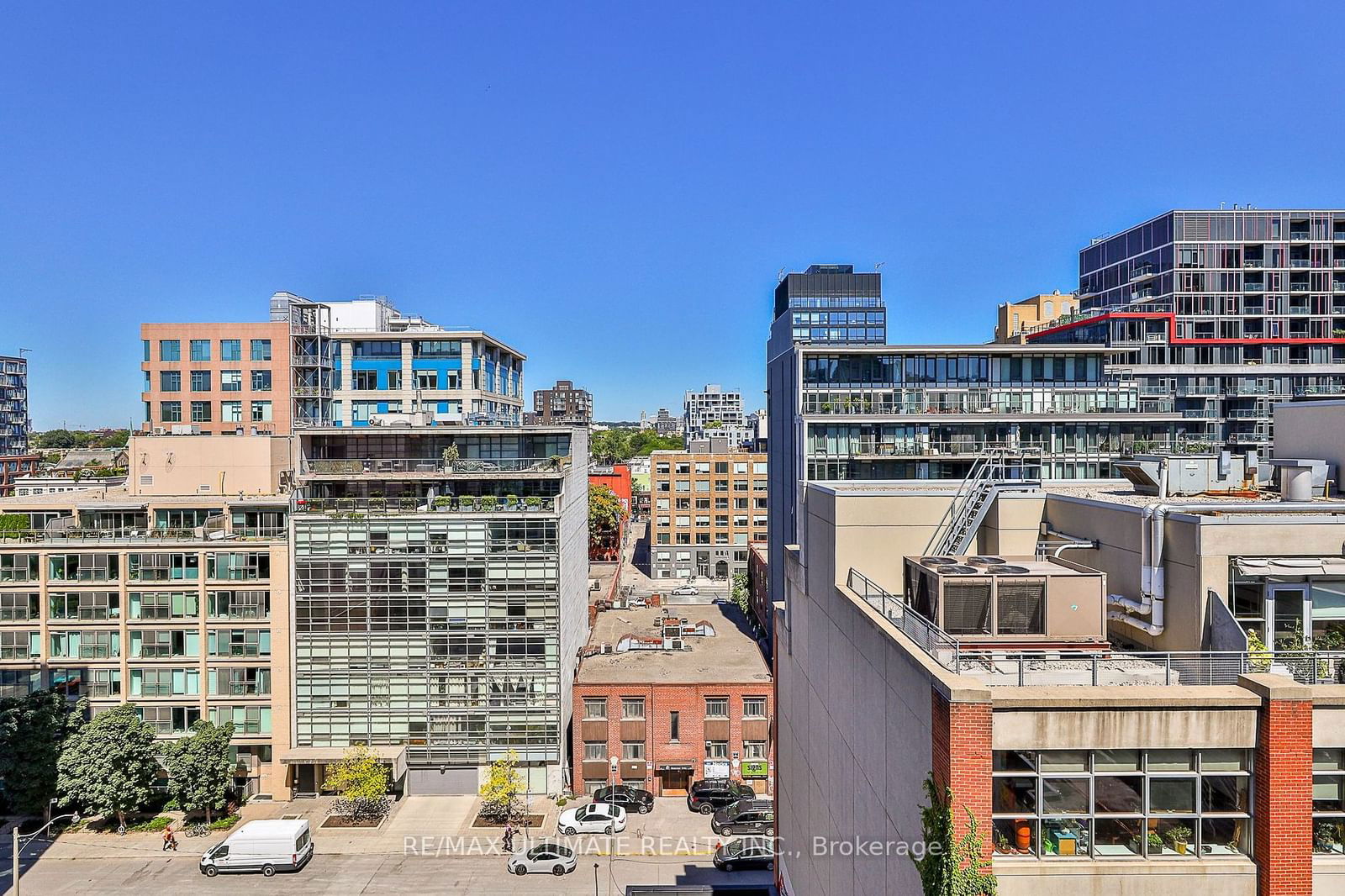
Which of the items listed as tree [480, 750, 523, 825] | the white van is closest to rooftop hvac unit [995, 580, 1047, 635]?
tree [480, 750, 523, 825]

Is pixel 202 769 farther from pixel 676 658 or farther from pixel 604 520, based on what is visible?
pixel 604 520

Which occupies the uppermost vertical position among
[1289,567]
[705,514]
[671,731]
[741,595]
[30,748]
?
[1289,567]

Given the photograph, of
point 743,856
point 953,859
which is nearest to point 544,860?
point 743,856

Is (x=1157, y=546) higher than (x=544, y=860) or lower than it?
higher

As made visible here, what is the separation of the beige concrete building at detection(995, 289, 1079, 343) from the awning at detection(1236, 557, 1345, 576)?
7500 centimetres

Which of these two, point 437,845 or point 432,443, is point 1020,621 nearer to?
point 437,845

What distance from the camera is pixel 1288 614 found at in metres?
14.9

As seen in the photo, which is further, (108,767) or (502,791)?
(502,791)

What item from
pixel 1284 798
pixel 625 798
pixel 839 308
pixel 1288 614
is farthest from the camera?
pixel 839 308

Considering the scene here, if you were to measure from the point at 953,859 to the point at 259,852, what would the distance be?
39666 mm

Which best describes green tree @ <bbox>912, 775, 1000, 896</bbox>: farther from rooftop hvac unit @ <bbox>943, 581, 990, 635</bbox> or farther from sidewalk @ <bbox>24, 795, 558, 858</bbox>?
sidewalk @ <bbox>24, 795, 558, 858</bbox>

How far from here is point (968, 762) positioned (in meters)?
11.7

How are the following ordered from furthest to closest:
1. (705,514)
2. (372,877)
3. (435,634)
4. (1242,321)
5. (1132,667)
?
1. (705,514)
2. (1242,321)
3. (435,634)
4. (372,877)
5. (1132,667)

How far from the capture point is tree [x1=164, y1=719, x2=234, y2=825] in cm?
4166
